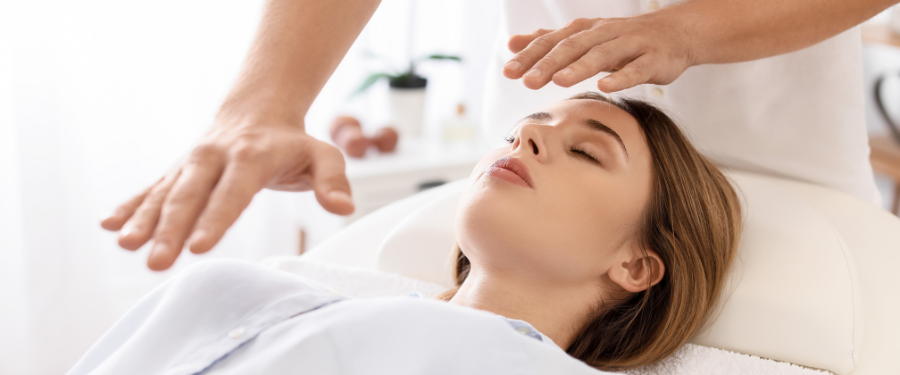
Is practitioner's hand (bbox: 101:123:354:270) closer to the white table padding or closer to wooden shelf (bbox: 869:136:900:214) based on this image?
the white table padding

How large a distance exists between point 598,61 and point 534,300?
377 millimetres

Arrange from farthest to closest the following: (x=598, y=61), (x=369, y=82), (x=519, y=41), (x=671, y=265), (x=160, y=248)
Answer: (x=369, y=82)
(x=671, y=265)
(x=519, y=41)
(x=598, y=61)
(x=160, y=248)

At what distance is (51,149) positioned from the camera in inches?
74.0

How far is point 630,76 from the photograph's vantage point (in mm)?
783

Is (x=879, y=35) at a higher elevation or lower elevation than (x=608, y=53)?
lower

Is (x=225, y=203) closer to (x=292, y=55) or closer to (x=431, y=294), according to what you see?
(x=292, y=55)

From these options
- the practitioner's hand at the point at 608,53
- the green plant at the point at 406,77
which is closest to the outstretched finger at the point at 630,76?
the practitioner's hand at the point at 608,53

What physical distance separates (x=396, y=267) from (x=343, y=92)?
1.18 meters

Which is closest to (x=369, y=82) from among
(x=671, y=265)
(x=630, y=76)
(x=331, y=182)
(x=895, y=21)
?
(x=671, y=265)

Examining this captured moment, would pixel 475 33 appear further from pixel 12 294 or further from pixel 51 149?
pixel 12 294

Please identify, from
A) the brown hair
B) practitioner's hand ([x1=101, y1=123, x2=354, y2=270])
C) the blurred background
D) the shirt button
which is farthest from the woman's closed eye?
the blurred background

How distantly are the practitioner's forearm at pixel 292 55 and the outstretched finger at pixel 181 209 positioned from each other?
0.12 meters

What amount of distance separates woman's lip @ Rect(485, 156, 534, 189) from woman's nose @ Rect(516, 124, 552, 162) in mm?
26

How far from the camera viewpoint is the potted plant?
215cm
